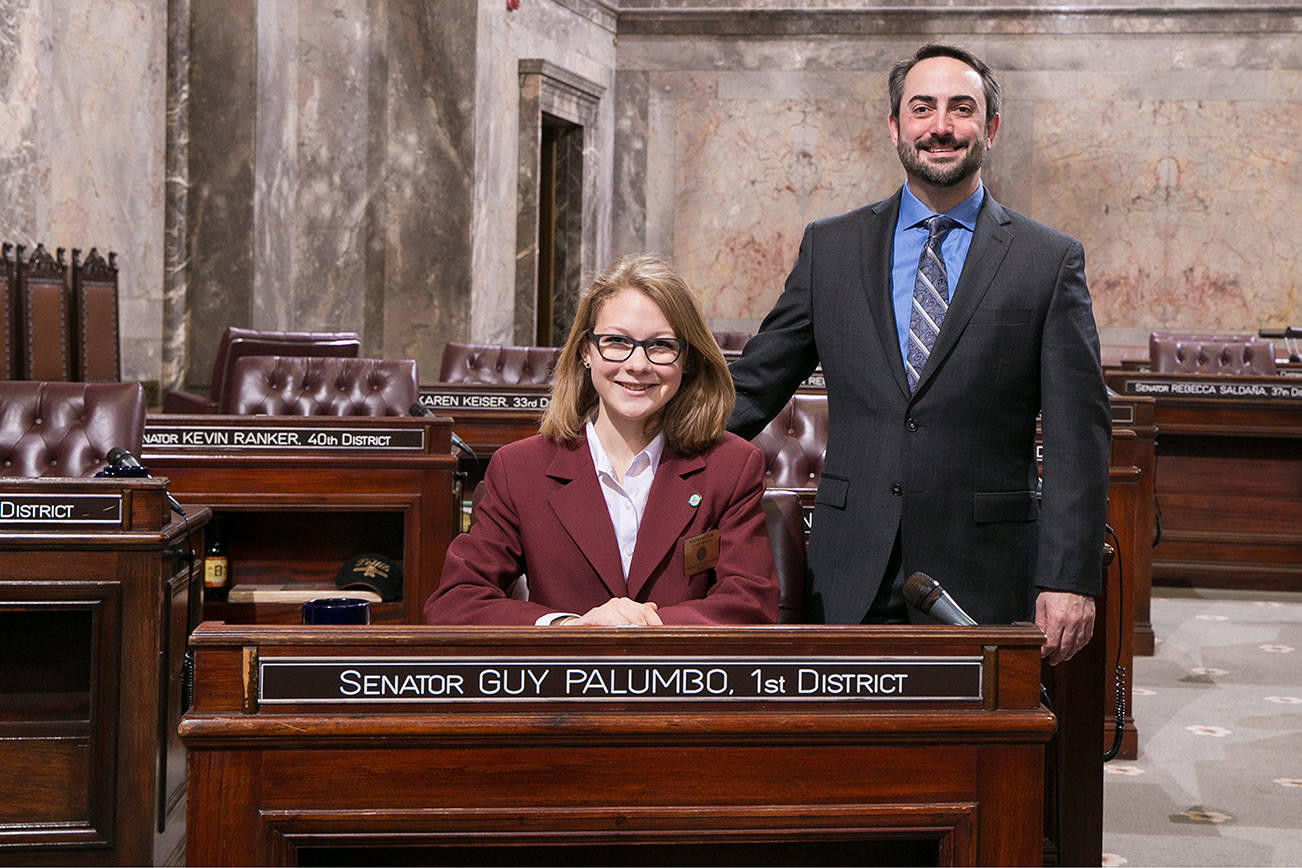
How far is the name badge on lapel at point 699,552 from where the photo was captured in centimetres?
219

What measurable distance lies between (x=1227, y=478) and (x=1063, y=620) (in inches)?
236

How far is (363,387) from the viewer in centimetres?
578

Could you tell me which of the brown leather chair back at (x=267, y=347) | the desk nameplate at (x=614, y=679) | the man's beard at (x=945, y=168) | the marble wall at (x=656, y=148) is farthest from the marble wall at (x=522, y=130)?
the desk nameplate at (x=614, y=679)

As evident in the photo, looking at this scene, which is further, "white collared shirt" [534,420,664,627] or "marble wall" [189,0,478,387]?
"marble wall" [189,0,478,387]

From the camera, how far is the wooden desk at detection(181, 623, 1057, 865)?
1543 millimetres

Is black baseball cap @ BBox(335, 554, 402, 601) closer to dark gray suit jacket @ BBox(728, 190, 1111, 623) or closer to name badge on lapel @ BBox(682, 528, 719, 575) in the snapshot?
dark gray suit jacket @ BBox(728, 190, 1111, 623)

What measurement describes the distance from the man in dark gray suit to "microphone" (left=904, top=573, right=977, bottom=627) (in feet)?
1.84

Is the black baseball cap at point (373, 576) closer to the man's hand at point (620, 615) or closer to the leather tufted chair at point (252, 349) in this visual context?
the leather tufted chair at point (252, 349)

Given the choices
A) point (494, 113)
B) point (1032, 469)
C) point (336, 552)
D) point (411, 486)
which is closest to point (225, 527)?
point (336, 552)

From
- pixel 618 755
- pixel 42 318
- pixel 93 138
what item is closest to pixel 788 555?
pixel 618 755

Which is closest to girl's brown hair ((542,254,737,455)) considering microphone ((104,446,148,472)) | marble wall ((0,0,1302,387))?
microphone ((104,446,148,472))

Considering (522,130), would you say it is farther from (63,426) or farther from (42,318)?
(63,426)

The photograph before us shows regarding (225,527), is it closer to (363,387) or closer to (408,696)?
(363,387)

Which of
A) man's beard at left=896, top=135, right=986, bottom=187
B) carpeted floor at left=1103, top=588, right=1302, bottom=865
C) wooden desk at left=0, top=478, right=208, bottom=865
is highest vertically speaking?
man's beard at left=896, top=135, right=986, bottom=187
